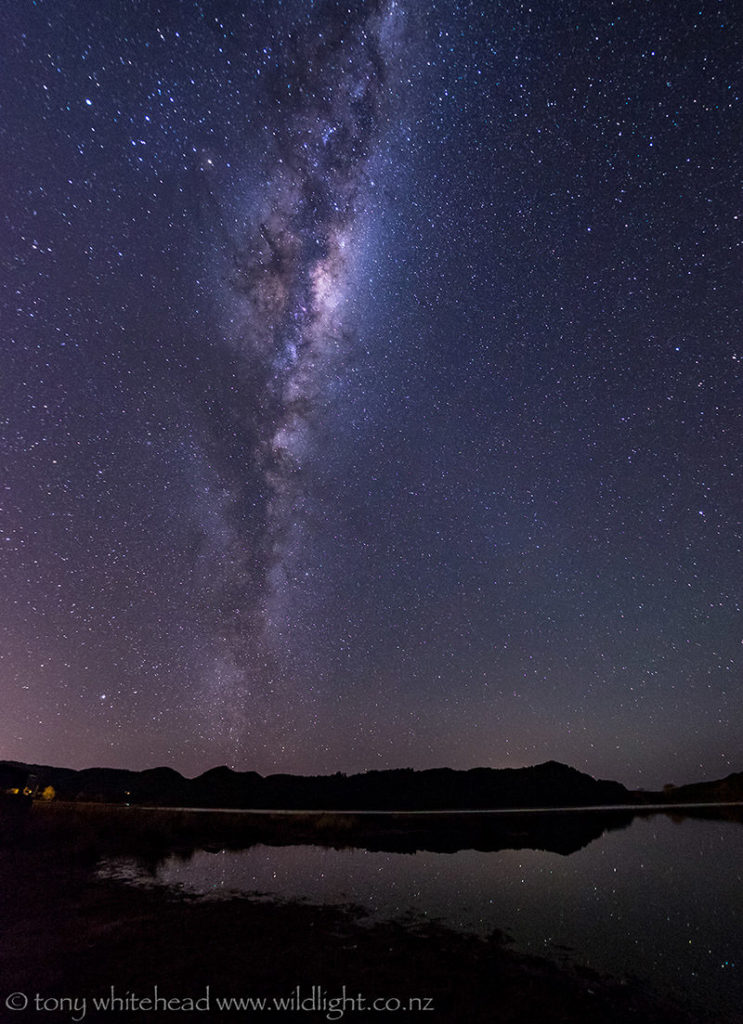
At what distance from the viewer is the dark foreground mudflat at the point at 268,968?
7793 millimetres

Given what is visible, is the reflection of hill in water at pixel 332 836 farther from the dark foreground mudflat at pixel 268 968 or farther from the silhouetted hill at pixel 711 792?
the silhouetted hill at pixel 711 792

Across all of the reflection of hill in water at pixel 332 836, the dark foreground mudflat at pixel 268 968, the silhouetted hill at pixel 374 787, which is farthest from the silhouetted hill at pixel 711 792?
the dark foreground mudflat at pixel 268 968

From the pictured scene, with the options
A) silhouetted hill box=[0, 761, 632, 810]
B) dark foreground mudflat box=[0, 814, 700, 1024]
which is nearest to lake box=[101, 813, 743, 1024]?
dark foreground mudflat box=[0, 814, 700, 1024]

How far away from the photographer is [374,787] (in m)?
86.9

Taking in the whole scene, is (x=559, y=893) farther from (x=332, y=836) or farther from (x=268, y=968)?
(x=332, y=836)

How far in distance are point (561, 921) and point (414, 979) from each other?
6.00 meters

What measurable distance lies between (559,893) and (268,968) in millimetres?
10365

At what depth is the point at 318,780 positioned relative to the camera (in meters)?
99.9

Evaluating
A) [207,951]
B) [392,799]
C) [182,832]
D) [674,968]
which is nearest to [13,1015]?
[207,951]

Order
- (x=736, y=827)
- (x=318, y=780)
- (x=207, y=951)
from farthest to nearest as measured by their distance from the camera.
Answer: (x=318, y=780)
(x=736, y=827)
(x=207, y=951)

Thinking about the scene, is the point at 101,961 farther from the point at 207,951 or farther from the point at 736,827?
the point at 736,827

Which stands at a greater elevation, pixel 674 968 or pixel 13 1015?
pixel 13 1015

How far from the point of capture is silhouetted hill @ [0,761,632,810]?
72562mm

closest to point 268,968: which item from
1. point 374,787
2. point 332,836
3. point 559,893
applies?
point 559,893
